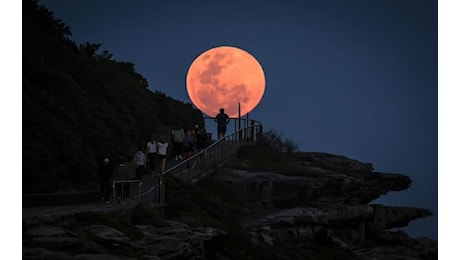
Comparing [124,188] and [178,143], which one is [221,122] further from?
[124,188]

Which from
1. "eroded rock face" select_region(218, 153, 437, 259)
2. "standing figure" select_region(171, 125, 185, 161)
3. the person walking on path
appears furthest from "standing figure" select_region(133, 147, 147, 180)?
"standing figure" select_region(171, 125, 185, 161)

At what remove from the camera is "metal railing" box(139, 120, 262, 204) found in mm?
18047

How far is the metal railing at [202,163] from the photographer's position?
59.2 ft

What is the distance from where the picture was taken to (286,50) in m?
19.8

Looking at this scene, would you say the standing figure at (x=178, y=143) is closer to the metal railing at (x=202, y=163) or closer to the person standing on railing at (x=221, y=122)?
A: the metal railing at (x=202, y=163)

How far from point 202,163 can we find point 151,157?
180 centimetres

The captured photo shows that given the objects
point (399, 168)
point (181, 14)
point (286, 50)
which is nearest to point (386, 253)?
point (399, 168)

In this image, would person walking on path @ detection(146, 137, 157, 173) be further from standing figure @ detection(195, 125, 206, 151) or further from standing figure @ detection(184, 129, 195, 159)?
standing figure @ detection(195, 125, 206, 151)

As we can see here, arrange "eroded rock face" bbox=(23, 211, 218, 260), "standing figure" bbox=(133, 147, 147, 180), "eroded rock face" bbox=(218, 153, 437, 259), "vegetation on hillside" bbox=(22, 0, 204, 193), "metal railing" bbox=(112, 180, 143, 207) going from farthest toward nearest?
"eroded rock face" bbox=(218, 153, 437, 259), "standing figure" bbox=(133, 147, 147, 180), "vegetation on hillside" bbox=(22, 0, 204, 193), "metal railing" bbox=(112, 180, 143, 207), "eroded rock face" bbox=(23, 211, 218, 260)

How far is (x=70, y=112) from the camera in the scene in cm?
2061

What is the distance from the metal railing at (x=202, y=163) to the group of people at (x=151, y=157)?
1.42 feet

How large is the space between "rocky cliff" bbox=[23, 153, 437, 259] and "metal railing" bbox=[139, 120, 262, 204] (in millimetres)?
335

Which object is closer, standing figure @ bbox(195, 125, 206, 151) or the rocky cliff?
the rocky cliff
